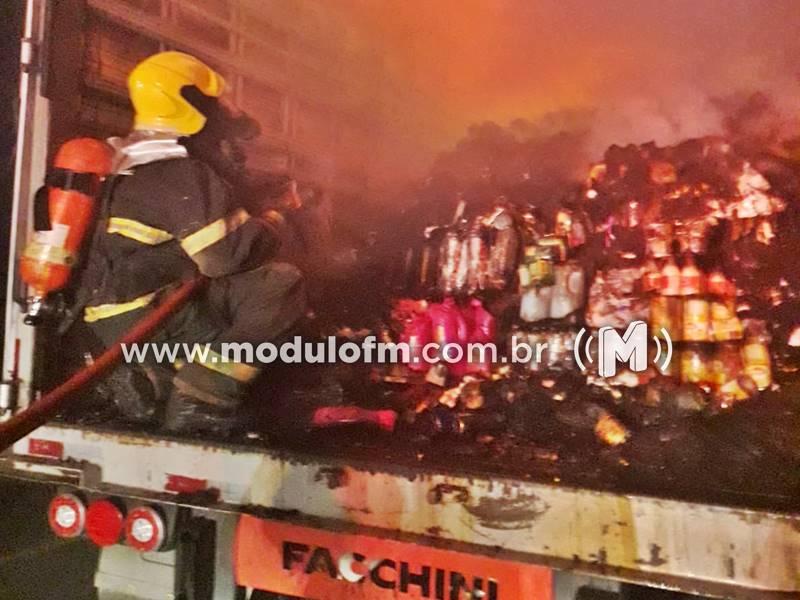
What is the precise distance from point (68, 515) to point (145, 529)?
0.26m

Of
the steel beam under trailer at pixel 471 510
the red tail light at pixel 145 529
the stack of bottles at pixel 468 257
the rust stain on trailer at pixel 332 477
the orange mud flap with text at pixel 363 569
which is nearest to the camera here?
the steel beam under trailer at pixel 471 510

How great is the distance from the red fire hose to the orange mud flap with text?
1.84 ft

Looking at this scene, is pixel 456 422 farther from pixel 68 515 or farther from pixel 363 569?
pixel 68 515

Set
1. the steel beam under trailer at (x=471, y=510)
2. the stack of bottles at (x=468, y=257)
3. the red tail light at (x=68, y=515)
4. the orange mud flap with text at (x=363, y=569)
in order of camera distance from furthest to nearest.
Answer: the stack of bottles at (x=468, y=257) → the red tail light at (x=68, y=515) → the orange mud flap with text at (x=363, y=569) → the steel beam under trailer at (x=471, y=510)

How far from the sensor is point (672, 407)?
2.08 meters

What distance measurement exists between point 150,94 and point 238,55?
46cm

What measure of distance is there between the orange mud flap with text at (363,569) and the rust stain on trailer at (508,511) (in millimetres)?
78

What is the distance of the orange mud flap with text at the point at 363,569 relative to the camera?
173 cm

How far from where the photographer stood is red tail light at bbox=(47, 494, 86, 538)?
2199 millimetres

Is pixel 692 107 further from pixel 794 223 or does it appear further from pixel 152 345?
pixel 152 345

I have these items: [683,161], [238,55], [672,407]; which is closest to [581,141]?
[683,161]

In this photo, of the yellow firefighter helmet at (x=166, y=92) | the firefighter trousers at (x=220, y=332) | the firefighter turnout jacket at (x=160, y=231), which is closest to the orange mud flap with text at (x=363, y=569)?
the firefighter trousers at (x=220, y=332)

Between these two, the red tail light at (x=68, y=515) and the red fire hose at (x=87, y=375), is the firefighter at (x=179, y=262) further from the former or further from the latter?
the red tail light at (x=68, y=515)

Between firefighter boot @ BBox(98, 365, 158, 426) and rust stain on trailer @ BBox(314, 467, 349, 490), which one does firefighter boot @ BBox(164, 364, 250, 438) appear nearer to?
firefighter boot @ BBox(98, 365, 158, 426)
